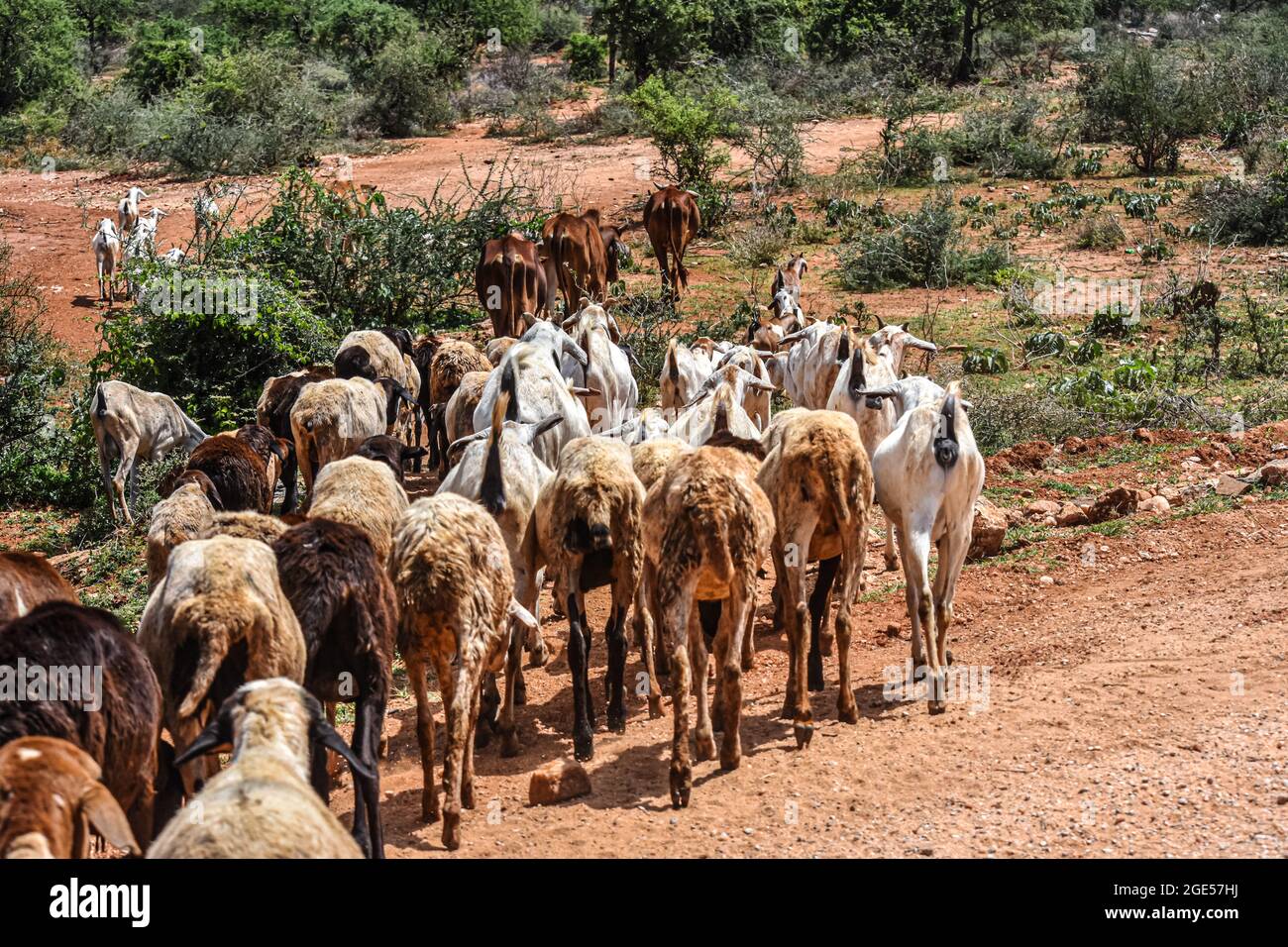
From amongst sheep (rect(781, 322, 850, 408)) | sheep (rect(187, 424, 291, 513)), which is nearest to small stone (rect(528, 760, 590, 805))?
sheep (rect(187, 424, 291, 513))

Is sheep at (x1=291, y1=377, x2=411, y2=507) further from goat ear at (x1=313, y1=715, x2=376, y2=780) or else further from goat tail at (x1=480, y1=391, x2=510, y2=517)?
goat ear at (x1=313, y1=715, x2=376, y2=780)

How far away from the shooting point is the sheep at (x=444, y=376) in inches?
481

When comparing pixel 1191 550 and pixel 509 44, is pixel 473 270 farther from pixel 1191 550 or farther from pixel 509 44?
pixel 509 44

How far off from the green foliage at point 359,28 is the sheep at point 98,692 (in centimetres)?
3228

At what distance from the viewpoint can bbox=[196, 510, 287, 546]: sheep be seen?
24.0 ft

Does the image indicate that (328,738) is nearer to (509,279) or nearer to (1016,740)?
(1016,740)

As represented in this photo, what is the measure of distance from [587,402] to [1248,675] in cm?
608

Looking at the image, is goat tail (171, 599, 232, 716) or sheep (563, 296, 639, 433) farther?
sheep (563, 296, 639, 433)

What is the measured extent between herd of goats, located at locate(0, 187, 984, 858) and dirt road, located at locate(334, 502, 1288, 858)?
213 millimetres

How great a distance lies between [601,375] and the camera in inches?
466

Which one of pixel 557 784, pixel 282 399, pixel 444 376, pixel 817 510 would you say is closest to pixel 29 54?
pixel 444 376

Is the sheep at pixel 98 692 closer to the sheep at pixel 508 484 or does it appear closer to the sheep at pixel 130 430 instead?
the sheep at pixel 508 484

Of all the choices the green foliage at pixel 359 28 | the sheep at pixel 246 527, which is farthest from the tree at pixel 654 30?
the sheep at pixel 246 527

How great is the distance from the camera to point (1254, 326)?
49.3 ft
